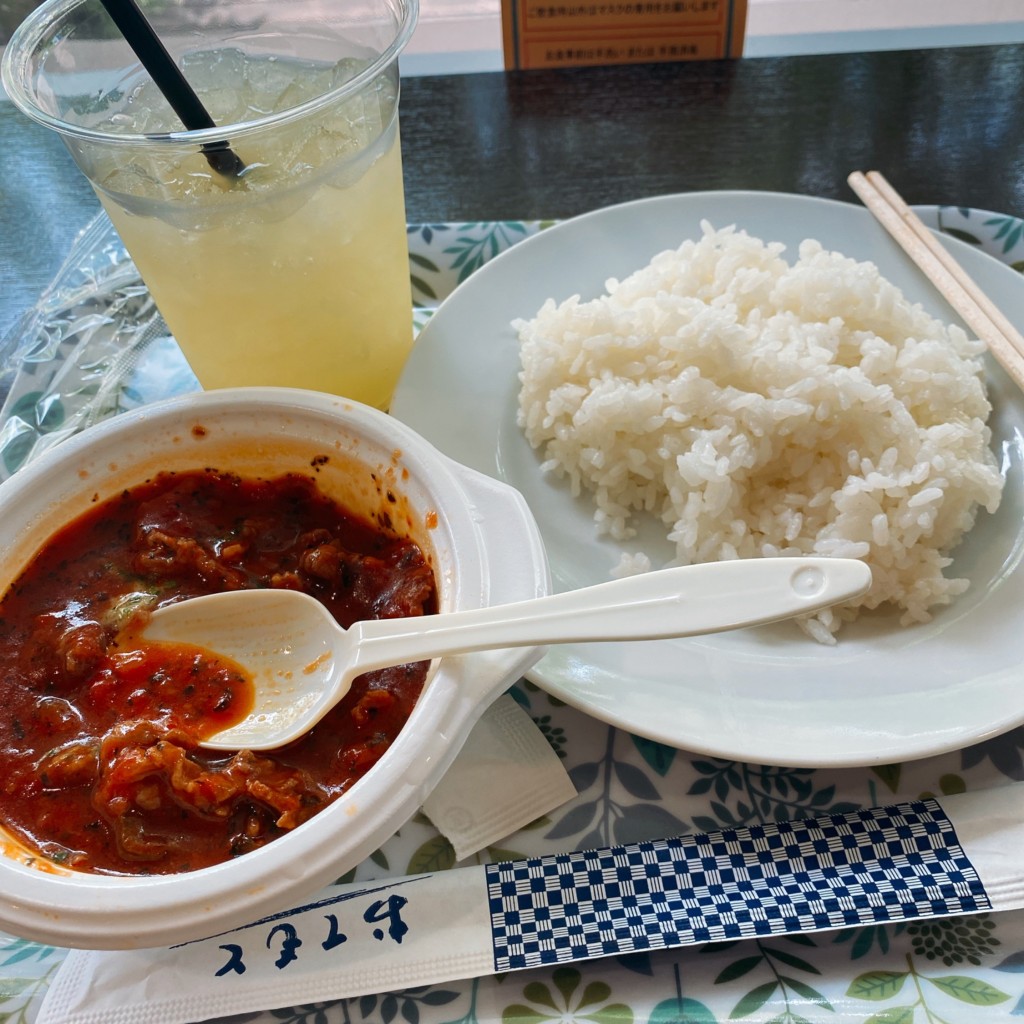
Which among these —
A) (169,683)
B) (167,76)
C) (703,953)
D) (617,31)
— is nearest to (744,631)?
(703,953)

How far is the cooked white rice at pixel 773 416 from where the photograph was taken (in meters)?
1.63

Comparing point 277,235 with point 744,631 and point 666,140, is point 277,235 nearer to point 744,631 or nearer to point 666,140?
point 744,631

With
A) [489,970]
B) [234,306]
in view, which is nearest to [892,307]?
[234,306]

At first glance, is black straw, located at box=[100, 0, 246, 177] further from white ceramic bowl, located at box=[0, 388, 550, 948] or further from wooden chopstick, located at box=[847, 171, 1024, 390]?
wooden chopstick, located at box=[847, 171, 1024, 390]

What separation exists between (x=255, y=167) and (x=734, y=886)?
1.37 m

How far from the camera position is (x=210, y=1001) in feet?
3.82

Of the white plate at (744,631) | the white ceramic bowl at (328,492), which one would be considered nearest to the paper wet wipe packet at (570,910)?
the white plate at (744,631)

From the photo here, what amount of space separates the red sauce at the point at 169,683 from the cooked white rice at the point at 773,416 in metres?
0.58

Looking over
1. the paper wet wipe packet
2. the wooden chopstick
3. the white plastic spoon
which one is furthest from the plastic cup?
the wooden chopstick

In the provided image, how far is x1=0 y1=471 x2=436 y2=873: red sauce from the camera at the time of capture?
3.65ft

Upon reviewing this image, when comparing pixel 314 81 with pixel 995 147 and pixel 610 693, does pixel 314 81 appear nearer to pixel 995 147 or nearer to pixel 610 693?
pixel 610 693

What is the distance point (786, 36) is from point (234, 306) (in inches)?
97.4

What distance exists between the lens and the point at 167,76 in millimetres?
1358

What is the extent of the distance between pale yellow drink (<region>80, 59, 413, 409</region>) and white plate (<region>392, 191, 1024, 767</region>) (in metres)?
0.19
